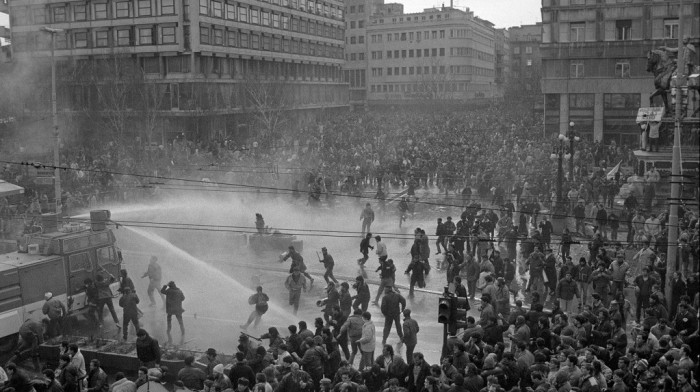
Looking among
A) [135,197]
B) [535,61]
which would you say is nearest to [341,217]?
[135,197]

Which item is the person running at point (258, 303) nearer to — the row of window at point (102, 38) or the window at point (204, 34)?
the row of window at point (102, 38)

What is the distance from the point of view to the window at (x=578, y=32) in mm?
53000

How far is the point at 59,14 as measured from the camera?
6431 centimetres

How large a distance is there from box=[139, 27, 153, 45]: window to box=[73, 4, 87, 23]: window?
5.71 m

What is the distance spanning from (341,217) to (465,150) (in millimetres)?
13287

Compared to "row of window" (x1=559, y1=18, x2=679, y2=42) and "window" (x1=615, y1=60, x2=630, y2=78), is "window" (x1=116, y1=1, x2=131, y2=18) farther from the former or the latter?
"window" (x1=615, y1=60, x2=630, y2=78)

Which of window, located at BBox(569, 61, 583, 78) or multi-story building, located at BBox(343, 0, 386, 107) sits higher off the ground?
multi-story building, located at BBox(343, 0, 386, 107)

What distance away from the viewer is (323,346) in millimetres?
13234

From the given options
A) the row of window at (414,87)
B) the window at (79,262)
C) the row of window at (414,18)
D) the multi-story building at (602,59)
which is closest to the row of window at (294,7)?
the row of window at (414,87)

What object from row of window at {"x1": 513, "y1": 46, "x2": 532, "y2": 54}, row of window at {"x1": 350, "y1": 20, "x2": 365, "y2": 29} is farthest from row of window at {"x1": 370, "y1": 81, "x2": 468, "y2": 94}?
row of window at {"x1": 513, "y1": 46, "x2": 532, "y2": 54}

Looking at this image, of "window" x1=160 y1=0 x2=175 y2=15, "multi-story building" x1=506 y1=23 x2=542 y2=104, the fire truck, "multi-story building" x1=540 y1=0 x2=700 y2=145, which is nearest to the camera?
the fire truck

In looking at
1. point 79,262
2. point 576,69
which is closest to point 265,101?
point 576,69

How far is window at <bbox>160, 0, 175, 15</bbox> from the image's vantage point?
5975 centimetres

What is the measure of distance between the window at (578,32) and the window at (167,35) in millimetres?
29590
